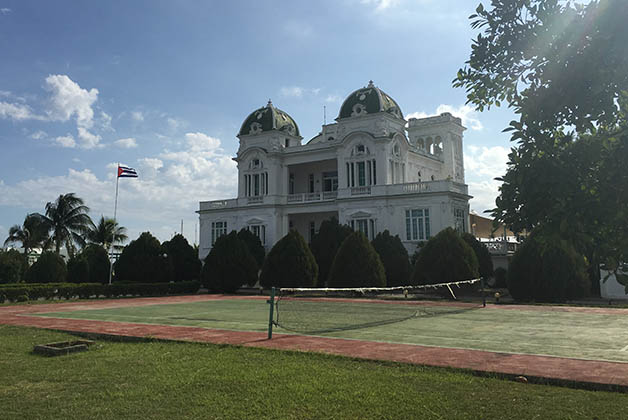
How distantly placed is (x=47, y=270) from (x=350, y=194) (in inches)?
1048

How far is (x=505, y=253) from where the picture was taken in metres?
42.1

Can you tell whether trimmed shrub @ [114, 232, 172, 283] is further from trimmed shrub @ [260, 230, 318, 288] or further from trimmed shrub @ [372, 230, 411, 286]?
trimmed shrub @ [372, 230, 411, 286]

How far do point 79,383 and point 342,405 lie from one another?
4432 millimetres

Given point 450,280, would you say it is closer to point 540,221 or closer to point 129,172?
point 540,221

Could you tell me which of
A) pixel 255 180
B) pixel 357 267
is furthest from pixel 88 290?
pixel 255 180

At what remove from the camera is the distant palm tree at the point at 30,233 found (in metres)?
61.2

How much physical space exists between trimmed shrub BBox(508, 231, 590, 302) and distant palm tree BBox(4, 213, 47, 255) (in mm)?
55393

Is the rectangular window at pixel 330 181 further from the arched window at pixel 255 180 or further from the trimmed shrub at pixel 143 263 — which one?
the trimmed shrub at pixel 143 263

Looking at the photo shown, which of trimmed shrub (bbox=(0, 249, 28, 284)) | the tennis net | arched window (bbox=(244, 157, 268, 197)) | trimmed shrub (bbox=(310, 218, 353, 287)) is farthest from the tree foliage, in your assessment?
arched window (bbox=(244, 157, 268, 197))

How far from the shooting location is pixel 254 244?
47.8 meters

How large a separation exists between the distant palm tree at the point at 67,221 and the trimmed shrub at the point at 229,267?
29274 millimetres

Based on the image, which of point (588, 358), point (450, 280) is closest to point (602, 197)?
point (588, 358)

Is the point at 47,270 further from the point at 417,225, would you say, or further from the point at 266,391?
the point at 266,391

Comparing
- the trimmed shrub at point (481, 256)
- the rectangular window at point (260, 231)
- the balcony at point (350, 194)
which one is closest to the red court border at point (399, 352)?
the trimmed shrub at point (481, 256)
